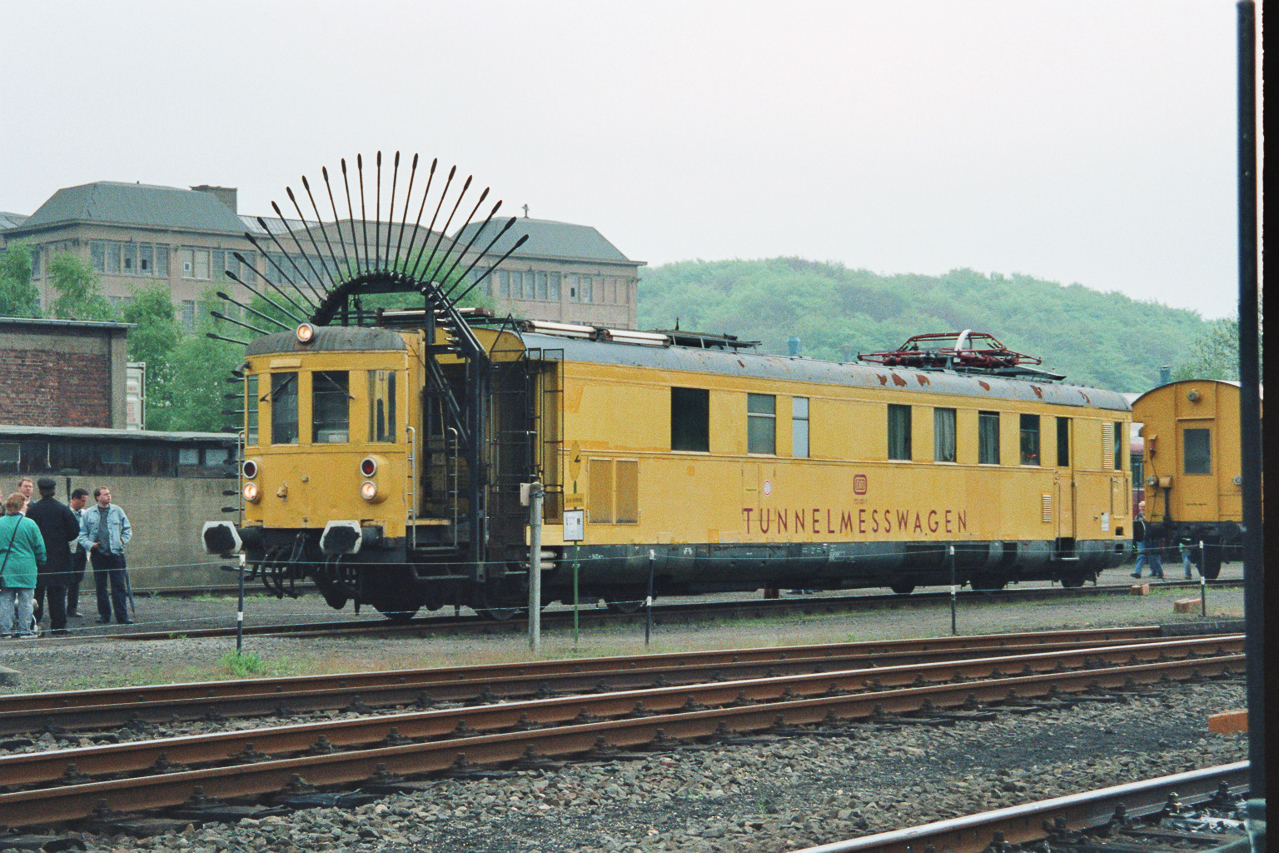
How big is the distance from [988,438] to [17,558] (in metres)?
15.1

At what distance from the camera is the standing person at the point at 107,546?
21.3m

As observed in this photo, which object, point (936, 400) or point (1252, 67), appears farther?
point (936, 400)

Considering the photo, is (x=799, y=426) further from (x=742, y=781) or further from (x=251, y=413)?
(x=742, y=781)

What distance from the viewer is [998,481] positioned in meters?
Answer: 26.3

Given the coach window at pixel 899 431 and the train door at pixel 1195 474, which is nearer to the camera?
the coach window at pixel 899 431

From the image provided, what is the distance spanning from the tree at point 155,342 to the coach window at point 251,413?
241ft

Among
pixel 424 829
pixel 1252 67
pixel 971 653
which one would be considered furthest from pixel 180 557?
pixel 1252 67

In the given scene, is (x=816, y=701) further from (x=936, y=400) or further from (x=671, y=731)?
(x=936, y=400)

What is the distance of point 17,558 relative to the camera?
18.2m

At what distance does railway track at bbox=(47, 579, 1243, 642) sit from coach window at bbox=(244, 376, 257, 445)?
2390 mm

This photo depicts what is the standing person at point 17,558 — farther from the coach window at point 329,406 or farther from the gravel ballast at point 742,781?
the coach window at point 329,406

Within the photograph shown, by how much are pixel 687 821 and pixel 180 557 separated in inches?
871

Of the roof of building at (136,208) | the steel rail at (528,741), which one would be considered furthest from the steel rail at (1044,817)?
the roof of building at (136,208)

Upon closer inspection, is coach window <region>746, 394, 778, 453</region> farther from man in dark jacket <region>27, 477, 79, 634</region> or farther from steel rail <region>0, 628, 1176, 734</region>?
man in dark jacket <region>27, 477, 79, 634</region>
